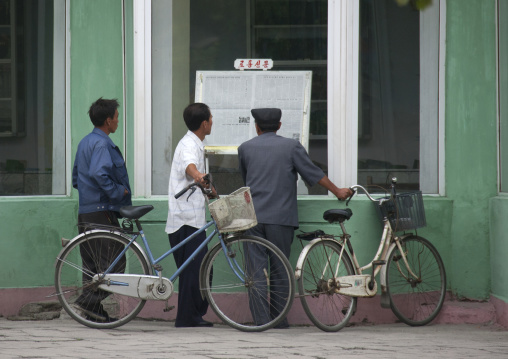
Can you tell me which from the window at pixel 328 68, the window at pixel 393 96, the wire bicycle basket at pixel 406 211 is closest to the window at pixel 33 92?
the window at pixel 328 68

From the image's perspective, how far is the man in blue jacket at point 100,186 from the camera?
7058 mm

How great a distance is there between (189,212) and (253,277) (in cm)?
74

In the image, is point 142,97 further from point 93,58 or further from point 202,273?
point 202,273

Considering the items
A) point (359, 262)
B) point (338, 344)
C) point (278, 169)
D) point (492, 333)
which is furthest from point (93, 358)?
point (492, 333)

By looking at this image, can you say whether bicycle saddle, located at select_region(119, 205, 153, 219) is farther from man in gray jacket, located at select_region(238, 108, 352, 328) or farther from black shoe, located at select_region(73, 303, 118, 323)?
man in gray jacket, located at select_region(238, 108, 352, 328)

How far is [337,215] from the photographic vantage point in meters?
7.19

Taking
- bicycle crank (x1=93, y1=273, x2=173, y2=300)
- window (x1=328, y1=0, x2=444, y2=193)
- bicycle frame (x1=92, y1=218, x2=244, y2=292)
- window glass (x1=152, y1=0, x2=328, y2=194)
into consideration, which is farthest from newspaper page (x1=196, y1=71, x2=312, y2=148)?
bicycle crank (x1=93, y1=273, x2=173, y2=300)

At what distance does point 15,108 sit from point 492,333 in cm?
462

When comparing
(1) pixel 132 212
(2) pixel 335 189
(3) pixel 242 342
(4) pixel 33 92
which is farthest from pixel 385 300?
(4) pixel 33 92

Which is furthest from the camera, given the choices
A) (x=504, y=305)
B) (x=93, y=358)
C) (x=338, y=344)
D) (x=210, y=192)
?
(x=504, y=305)

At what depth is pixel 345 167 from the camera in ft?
25.8

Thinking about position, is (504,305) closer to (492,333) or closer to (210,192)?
(492,333)

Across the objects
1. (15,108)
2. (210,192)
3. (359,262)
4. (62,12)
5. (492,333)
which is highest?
(62,12)

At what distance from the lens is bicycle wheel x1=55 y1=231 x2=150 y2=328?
7.00 meters
